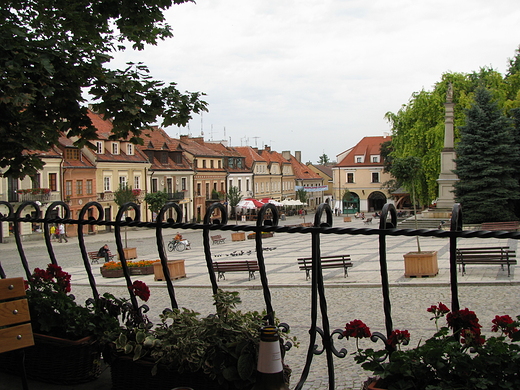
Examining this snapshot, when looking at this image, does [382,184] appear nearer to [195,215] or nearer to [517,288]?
[195,215]

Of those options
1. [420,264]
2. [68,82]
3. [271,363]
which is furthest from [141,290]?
[420,264]

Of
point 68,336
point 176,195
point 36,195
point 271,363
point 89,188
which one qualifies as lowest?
point 68,336

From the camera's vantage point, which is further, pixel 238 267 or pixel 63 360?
pixel 238 267

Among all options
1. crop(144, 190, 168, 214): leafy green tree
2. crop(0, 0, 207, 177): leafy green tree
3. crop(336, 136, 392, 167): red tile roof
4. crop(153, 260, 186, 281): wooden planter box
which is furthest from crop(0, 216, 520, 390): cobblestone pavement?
crop(336, 136, 392, 167): red tile roof

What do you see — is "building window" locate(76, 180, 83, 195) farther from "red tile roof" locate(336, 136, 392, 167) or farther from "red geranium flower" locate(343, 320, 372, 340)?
"red geranium flower" locate(343, 320, 372, 340)

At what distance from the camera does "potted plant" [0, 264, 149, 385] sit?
361 cm

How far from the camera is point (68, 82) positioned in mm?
5777

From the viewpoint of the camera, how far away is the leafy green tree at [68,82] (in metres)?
5.23

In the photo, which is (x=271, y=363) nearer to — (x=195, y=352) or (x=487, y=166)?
(x=195, y=352)

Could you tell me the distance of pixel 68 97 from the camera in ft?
19.1

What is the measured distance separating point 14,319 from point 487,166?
30.1m

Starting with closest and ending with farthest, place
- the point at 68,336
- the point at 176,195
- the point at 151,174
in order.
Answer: the point at 68,336 < the point at 151,174 < the point at 176,195

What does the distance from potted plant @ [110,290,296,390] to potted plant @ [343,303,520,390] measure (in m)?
0.66

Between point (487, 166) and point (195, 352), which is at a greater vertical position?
point (487, 166)
